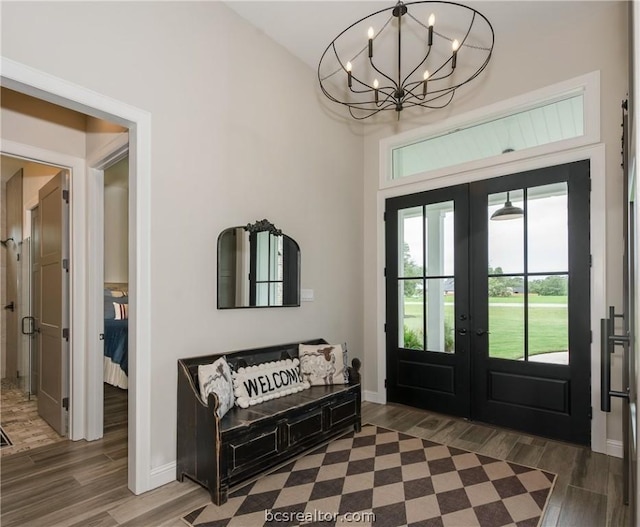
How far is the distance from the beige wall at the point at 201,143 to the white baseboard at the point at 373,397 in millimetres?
814

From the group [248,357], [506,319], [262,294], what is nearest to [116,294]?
[262,294]

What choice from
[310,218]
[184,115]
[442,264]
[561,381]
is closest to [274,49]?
[184,115]

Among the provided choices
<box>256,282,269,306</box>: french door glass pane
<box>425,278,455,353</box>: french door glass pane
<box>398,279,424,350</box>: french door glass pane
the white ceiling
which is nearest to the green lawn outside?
<box>425,278,455,353</box>: french door glass pane

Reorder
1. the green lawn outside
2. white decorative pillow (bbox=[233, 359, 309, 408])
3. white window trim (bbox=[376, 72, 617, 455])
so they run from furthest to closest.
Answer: the green lawn outside, white window trim (bbox=[376, 72, 617, 455]), white decorative pillow (bbox=[233, 359, 309, 408])

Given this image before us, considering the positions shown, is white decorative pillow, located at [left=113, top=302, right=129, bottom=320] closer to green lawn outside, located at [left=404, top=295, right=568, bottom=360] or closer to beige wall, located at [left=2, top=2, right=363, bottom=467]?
beige wall, located at [left=2, top=2, right=363, bottom=467]

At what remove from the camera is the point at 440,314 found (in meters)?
3.85

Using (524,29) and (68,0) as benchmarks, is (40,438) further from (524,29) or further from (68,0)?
(524,29)

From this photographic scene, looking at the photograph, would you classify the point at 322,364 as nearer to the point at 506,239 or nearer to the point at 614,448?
the point at 506,239

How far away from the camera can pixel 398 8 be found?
208cm

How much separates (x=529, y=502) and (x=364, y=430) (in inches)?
55.6

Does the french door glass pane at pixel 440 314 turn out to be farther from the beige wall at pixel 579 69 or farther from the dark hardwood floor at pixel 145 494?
the beige wall at pixel 579 69

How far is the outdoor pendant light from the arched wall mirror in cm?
188

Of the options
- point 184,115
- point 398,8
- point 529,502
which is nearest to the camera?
point 398,8

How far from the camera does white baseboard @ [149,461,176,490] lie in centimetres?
244
